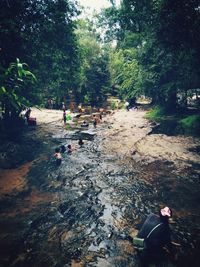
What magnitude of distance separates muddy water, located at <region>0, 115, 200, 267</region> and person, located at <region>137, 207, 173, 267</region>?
590mm

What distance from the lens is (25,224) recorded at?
987 cm

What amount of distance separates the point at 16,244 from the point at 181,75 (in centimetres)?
2359

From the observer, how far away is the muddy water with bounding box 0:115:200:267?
8016 millimetres

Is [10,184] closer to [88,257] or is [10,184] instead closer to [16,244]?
[16,244]

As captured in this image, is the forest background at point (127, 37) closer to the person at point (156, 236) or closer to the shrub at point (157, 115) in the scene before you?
the shrub at point (157, 115)

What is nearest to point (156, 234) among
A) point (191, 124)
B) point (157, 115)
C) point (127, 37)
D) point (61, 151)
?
point (61, 151)

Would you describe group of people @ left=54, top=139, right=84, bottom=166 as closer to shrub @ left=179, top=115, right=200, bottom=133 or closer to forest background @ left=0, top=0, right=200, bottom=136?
forest background @ left=0, top=0, right=200, bottom=136

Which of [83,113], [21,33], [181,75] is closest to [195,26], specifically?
[181,75]

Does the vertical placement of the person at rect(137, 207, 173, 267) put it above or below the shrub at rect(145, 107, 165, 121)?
below

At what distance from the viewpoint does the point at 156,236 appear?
22.8 ft

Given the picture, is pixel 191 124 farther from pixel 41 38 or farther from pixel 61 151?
pixel 41 38

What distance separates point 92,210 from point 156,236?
435 centimetres

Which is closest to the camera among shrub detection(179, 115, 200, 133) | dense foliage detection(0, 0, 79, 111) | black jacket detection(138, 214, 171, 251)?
black jacket detection(138, 214, 171, 251)

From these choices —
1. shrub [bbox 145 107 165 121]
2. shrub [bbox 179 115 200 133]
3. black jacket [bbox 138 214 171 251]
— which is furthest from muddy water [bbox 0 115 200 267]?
shrub [bbox 145 107 165 121]
